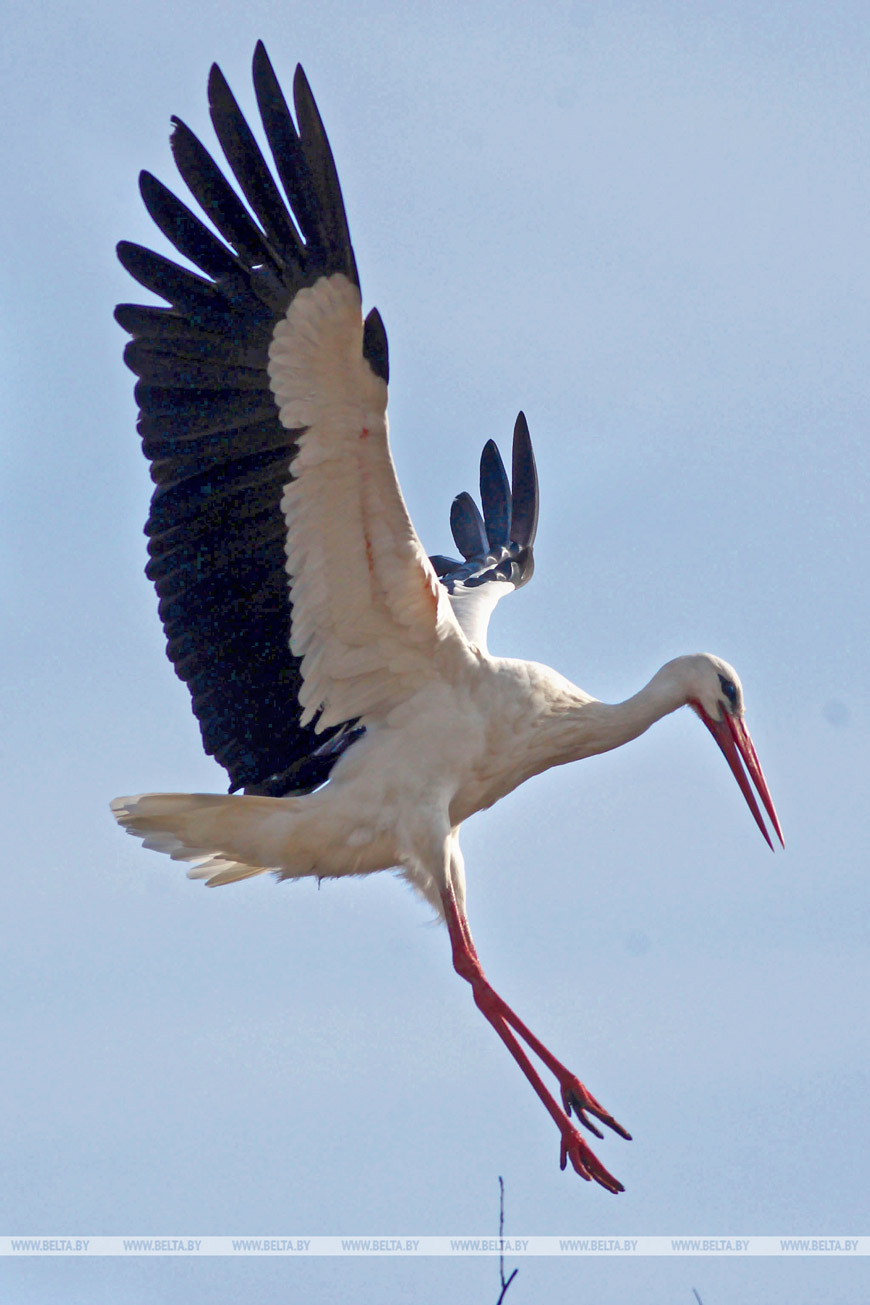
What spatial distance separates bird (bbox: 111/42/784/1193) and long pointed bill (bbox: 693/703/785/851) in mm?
10

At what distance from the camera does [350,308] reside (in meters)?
7.02

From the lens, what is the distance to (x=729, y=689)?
868 centimetres

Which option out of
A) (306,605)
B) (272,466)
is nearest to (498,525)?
(306,605)

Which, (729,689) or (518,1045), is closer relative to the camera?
(518,1045)

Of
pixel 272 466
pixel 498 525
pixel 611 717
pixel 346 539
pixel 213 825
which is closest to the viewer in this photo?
pixel 272 466

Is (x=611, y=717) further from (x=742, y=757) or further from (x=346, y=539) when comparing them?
(x=346, y=539)

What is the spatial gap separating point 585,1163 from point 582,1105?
1.03 ft

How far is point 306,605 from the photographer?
775 cm

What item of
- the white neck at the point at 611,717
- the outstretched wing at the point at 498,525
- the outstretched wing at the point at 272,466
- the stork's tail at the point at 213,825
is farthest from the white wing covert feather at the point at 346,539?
the outstretched wing at the point at 498,525

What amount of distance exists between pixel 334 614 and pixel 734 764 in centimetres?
210

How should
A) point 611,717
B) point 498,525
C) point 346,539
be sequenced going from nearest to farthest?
point 346,539, point 611,717, point 498,525

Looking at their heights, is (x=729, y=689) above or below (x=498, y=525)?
below

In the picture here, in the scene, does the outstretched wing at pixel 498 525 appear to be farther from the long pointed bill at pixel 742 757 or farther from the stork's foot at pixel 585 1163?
the stork's foot at pixel 585 1163

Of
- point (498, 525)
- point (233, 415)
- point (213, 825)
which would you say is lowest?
point (213, 825)
